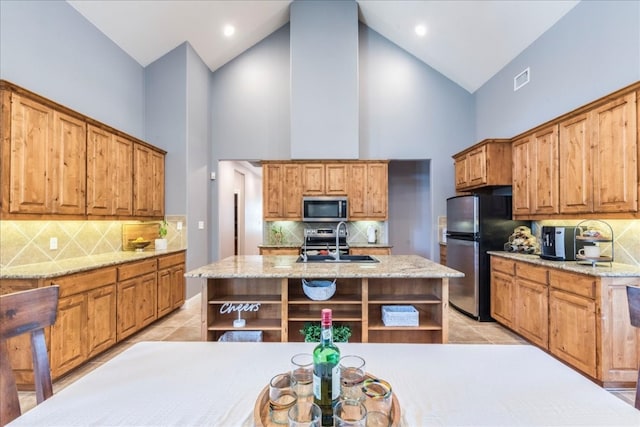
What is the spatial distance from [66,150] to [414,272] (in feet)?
10.7

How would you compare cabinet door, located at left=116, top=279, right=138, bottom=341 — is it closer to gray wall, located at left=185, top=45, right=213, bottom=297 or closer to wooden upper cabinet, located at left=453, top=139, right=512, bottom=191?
gray wall, located at left=185, top=45, right=213, bottom=297

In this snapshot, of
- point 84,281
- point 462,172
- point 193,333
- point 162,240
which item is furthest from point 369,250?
point 84,281

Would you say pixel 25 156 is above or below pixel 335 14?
below

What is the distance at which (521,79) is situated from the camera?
4250 mm

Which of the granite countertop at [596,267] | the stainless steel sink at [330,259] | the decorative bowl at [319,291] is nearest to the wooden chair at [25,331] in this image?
the decorative bowl at [319,291]

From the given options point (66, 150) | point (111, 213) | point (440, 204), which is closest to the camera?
point (66, 150)

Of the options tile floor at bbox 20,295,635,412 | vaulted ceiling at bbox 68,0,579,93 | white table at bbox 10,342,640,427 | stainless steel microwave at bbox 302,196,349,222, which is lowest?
tile floor at bbox 20,295,635,412

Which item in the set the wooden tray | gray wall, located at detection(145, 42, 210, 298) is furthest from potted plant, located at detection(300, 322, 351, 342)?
gray wall, located at detection(145, 42, 210, 298)

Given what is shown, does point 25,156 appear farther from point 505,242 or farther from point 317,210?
point 505,242

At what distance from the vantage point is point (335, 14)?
518cm

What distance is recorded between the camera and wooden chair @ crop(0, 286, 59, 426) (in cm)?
94

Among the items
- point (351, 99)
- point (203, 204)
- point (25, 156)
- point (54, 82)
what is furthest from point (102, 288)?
point (351, 99)

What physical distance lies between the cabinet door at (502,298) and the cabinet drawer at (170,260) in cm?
409

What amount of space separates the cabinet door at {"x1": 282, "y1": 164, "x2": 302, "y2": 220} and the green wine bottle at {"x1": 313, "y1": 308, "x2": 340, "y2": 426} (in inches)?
175
